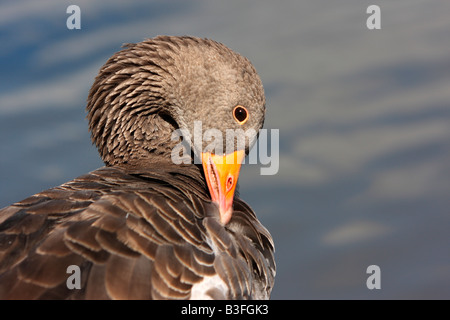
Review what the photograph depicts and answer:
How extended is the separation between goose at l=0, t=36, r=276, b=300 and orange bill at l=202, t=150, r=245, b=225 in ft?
0.04

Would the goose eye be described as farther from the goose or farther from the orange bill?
the orange bill

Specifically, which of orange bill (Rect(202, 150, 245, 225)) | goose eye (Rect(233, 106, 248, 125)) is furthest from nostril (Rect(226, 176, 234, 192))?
goose eye (Rect(233, 106, 248, 125))

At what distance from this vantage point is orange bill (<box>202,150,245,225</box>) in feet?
17.1

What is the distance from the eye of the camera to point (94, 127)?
634cm

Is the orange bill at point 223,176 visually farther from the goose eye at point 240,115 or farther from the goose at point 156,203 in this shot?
the goose eye at point 240,115

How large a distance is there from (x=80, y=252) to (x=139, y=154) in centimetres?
236

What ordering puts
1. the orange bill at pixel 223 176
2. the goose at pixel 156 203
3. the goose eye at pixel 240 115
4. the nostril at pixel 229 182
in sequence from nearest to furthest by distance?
1. the goose at pixel 156 203
2. the orange bill at pixel 223 176
3. the nostril at pixel 229 182
4. the goose eye at pixel 240 115

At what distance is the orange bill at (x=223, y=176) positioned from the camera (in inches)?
205

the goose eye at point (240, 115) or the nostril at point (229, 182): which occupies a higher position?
the goose eye at point (240, 115)

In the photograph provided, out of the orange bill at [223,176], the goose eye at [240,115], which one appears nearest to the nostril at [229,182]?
the orange bill at [223,176]

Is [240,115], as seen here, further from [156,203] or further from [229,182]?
[156,203]

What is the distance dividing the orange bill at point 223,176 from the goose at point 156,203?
0.04 feet

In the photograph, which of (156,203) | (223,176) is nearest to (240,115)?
(223,176)
